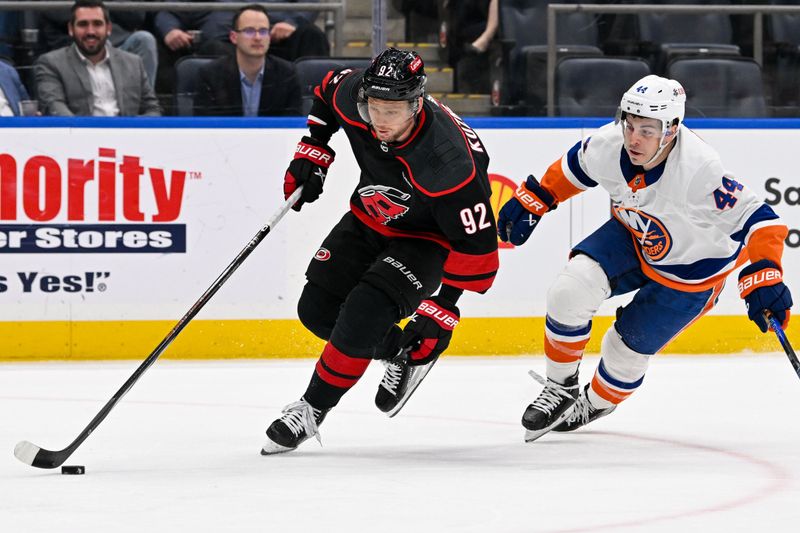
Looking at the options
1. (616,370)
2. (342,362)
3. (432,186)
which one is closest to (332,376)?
(342,362)

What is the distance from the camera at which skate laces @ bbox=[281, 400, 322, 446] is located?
4.04 m

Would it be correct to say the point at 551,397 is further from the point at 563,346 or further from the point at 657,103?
the point at 657,103

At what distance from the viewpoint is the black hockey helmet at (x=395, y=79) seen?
383 centimetres

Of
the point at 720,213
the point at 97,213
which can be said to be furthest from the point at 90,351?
the point at 720,213

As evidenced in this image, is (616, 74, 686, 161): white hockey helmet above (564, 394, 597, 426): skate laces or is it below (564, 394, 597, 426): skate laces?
above

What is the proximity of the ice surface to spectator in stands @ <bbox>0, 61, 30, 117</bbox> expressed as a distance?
1180 mm

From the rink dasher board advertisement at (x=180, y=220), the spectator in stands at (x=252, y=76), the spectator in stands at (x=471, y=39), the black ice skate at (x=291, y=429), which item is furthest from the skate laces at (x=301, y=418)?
the spectator in stands at (x=471, y=39)

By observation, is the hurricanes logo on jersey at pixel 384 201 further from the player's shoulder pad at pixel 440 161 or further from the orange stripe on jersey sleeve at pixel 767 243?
the orange stripe on jersey sleeve at pixel 767 243

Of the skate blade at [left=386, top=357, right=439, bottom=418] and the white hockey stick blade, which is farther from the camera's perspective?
the skate blade at [left=386, top=357, right=439, bottom=418]

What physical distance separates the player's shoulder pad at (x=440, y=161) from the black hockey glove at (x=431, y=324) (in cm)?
40

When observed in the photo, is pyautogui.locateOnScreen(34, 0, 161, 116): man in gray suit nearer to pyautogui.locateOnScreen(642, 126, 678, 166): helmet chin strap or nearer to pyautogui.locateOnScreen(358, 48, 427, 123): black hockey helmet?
pyautogui.locateOnScreen(358, 48, 427, 123): black hockey helmet

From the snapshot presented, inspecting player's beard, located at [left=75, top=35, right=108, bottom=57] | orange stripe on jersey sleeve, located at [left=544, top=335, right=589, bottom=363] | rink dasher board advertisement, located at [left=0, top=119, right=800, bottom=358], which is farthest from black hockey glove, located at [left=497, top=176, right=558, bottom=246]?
player's beard, located at [left=75, top=35, right=108, bottom=57]

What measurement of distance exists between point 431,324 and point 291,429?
523mm

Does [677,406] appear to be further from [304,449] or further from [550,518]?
[550,518]
